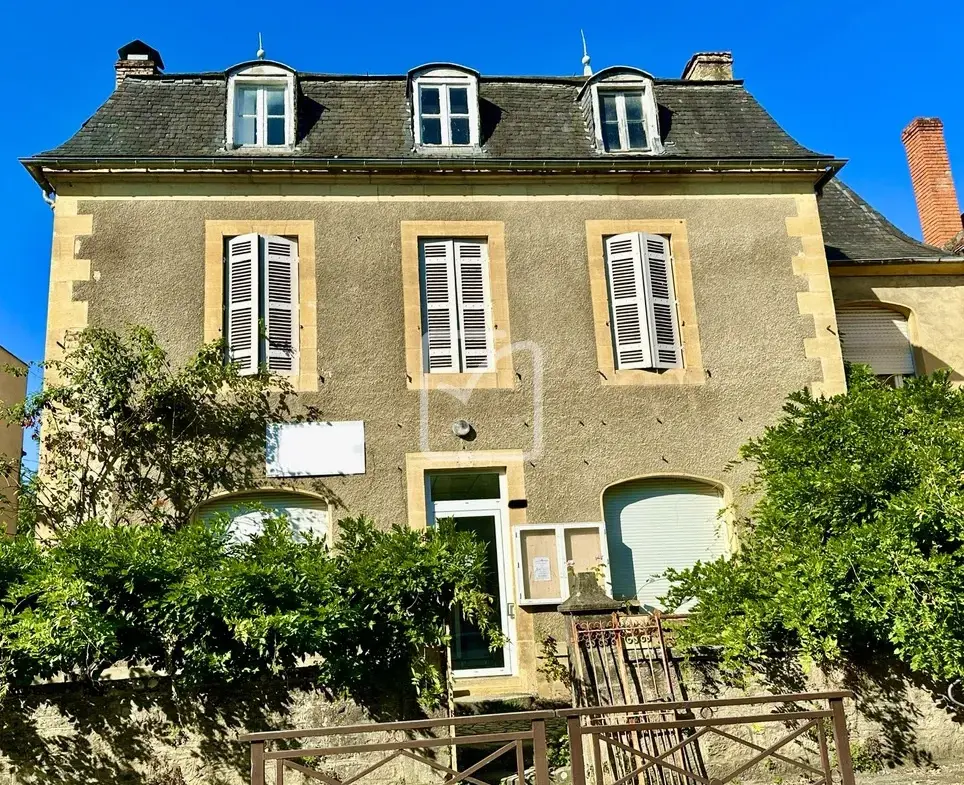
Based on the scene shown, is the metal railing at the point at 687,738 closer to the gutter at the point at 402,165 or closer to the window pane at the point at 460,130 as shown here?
the gutter at the point at 402,165

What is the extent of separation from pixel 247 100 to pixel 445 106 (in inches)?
97.9

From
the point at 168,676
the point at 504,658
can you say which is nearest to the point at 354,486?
the point at 504,658

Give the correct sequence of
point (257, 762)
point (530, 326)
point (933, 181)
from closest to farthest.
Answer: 1. point (257, 762)
2. point (530, 326)
3. point (933, 181)

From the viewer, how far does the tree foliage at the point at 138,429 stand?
9.77 meters

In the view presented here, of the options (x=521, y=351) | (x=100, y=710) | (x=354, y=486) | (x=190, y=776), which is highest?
(x=521, y=351)

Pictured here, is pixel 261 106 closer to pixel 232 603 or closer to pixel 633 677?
pixel 232 603

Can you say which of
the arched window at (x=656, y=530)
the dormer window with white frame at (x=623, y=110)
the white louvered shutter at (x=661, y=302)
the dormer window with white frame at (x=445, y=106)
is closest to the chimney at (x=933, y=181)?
the dormer window with white frame at (x=623, y=110)

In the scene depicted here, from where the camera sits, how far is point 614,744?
19.0 ft

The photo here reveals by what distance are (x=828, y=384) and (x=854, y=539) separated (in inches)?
139

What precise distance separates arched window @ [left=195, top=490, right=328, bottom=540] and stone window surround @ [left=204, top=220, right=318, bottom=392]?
1232 millimetres

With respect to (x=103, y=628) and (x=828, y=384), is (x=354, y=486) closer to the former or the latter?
(x=103, y=628)

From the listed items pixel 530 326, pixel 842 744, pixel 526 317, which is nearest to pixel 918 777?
pixel 842 744

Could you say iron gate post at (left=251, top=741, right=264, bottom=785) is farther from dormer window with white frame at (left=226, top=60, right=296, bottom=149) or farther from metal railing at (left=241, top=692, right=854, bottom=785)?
dormer window with white frame at (left=226, top=60, right=296, bottom=149)

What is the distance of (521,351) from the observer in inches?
423
